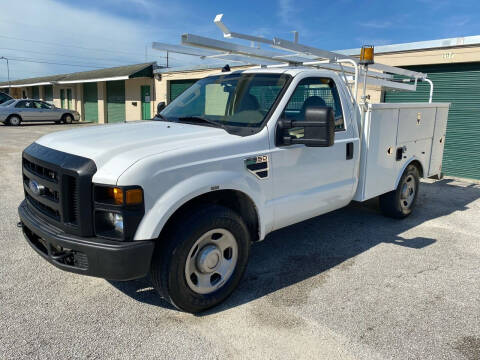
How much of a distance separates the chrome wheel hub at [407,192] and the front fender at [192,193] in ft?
10.1

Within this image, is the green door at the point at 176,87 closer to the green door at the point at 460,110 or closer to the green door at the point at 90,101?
the green door at the point at 90,101

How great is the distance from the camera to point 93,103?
94.5 feet

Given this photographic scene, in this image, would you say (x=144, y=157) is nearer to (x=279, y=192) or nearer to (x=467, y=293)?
(x=279, y=192)

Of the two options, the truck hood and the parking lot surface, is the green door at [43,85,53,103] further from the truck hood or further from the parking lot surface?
the truck hood

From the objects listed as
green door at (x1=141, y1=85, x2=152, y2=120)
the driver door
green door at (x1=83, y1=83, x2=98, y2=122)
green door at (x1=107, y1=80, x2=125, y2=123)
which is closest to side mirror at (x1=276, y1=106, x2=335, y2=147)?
the driver door

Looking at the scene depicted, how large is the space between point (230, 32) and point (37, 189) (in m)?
2.24

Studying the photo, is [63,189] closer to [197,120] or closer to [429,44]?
[197,120]

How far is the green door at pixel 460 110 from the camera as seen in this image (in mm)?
8984

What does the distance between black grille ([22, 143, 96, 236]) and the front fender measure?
408 millimetres

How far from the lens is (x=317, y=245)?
476 centimetres

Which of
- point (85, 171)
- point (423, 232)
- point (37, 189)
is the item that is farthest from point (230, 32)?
point (423, 232)

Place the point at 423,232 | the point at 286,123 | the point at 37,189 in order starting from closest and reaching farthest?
the point at 37,189 → the point at 286,123 → the point at 423,232

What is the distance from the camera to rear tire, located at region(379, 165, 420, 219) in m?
5.56

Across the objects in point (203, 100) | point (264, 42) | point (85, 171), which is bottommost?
point (85, 171)
